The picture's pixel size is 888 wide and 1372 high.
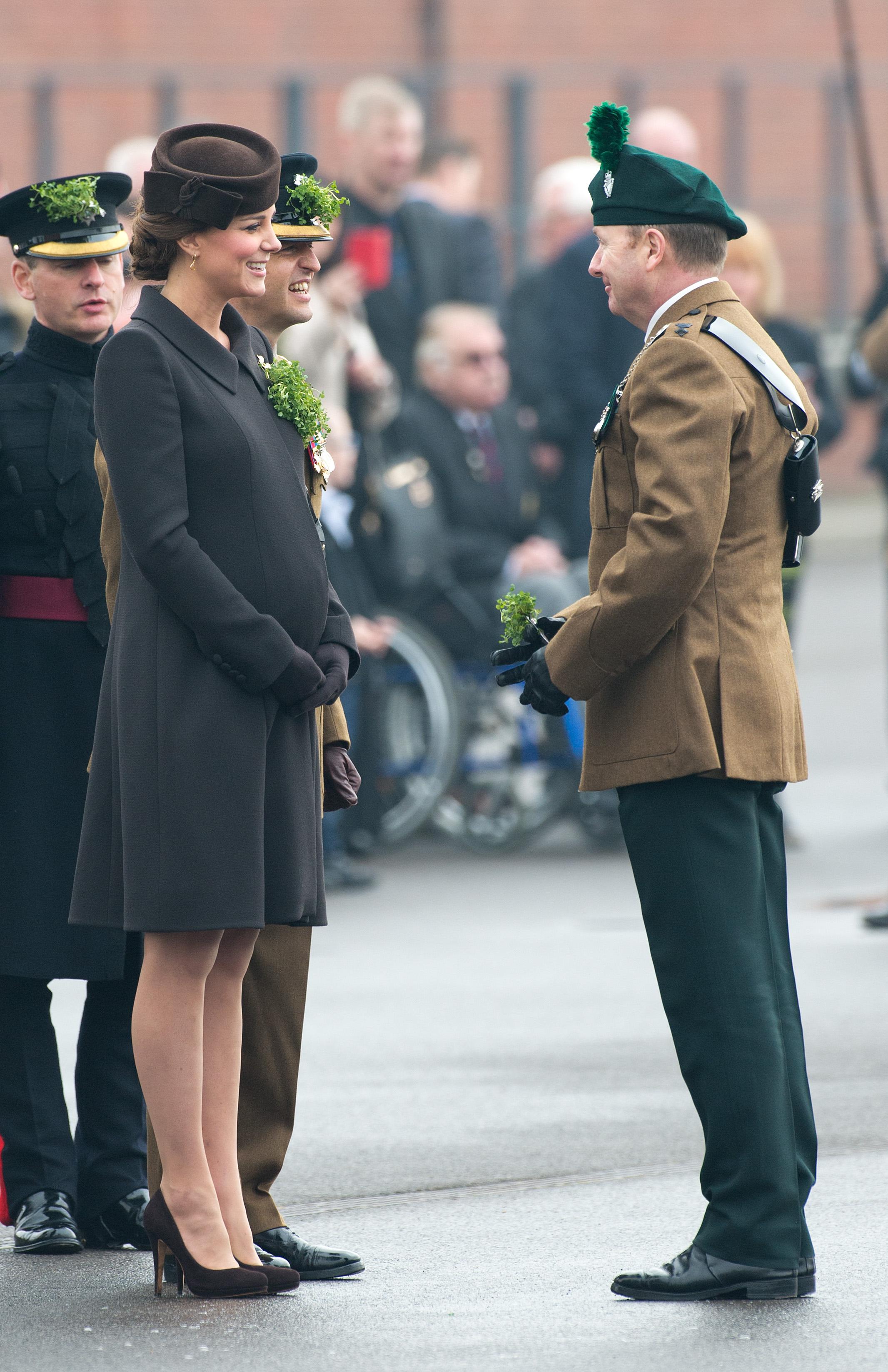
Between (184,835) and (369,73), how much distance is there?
1729 centimetres

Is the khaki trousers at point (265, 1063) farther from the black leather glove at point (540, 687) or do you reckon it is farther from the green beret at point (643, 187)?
the green beret at point (643, 187)

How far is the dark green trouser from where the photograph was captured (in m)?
4.47

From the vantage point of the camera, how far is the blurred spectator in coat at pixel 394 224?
11891 mm

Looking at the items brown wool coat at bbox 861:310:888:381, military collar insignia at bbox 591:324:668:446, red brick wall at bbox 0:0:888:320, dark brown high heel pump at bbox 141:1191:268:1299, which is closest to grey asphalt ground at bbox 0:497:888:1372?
dark brown high heel pump at bbox 141:1191:268:1299

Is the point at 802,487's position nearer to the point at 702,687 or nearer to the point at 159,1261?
the point at 702,687

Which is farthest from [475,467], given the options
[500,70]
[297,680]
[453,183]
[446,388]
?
[500,70]

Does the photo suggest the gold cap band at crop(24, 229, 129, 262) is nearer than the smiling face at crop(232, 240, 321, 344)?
No

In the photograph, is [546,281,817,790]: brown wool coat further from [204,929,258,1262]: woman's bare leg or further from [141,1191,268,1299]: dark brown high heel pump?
[141,1191,268,1299]: dark brown high heel pump

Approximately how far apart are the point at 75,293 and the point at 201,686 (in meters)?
1.17

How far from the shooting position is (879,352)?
970cm

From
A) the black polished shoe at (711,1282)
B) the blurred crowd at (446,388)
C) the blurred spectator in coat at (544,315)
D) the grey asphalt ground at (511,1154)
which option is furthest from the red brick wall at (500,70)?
the black polished shoe at (711,1282)

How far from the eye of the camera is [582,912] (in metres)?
9.48

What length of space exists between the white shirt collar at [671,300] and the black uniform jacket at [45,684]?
1.20m

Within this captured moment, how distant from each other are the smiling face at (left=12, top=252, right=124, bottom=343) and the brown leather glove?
1054 millimetres
